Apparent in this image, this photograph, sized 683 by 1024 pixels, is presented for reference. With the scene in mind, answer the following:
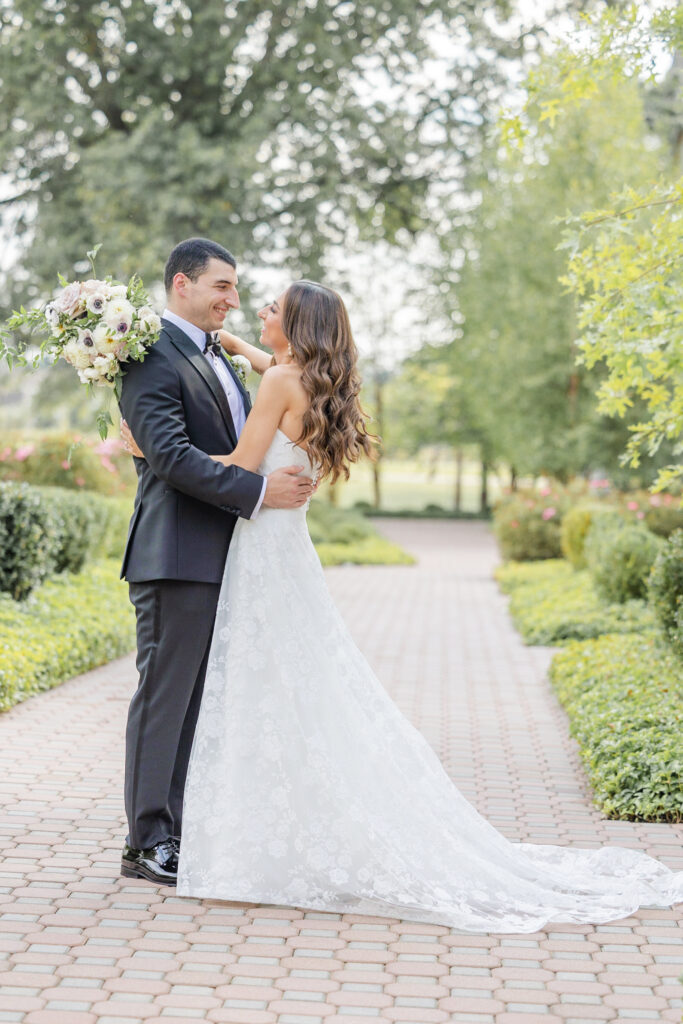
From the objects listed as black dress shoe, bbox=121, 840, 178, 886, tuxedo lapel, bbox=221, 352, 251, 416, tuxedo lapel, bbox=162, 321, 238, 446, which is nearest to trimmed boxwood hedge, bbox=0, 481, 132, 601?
tuxedo lapel, bbox=221, 352, 251, 416

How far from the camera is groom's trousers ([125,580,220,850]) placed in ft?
14.7

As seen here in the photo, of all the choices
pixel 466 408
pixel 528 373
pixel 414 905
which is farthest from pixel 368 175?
pixel 466 408

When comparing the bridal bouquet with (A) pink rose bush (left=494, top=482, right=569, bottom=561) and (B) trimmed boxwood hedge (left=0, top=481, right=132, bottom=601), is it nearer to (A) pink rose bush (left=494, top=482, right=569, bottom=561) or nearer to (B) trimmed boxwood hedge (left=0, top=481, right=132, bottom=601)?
(B) trimmed boxwood hedge (left=0, top=481, right=132, bottom=601)

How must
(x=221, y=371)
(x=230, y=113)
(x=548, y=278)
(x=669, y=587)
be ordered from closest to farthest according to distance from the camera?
1. (x=221, y=371)
2. (x=669, y=587)
3. (x=230, y=113)
4. (x=548, y=278)

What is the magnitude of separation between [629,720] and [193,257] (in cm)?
371

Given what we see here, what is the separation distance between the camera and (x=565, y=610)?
12750 millimetres

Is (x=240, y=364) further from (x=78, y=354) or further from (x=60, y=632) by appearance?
(x=60, y=632)

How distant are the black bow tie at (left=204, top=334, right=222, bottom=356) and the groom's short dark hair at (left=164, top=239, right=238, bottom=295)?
A: 241 mm

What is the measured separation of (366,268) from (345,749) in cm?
3612

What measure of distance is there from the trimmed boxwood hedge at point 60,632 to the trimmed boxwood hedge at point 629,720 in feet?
11.8

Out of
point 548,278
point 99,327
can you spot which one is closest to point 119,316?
point 99,327

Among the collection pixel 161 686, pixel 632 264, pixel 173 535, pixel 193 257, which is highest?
pixel 632 264

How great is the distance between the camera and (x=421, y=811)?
4406mm

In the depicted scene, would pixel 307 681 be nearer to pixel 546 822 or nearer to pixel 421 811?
pixel 421 811
